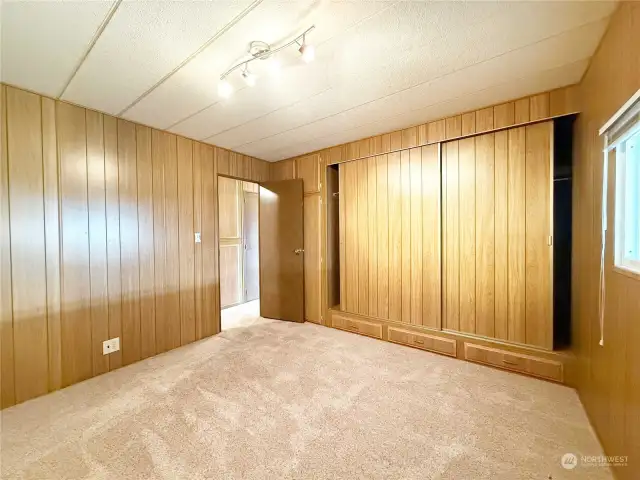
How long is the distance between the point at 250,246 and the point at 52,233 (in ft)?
10.1

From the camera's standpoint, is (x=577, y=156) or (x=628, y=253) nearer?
(x=628, y=253)

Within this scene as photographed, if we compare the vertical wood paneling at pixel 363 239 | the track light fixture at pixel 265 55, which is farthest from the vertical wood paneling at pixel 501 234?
the track light fixture at pixel 265 55

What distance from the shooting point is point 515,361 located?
2301 mm

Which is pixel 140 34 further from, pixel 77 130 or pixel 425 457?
pixel 425 457

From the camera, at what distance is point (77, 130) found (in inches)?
89.7

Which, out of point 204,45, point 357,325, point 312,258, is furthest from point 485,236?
point 204,45

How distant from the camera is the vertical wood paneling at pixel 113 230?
2.45 meters

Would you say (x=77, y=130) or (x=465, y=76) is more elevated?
(x=465, y=76)

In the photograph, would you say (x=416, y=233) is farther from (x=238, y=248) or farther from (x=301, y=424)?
(x=238, y=248)

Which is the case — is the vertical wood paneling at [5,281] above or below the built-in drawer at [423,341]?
above

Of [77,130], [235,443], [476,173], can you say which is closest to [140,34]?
[77,130]

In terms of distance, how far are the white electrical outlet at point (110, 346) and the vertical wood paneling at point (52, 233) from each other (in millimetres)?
292

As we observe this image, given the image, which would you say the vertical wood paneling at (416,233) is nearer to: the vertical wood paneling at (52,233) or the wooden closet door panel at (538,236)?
the wooden closet door panel at (538,236)

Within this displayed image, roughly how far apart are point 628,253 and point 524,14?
4.26 feet
